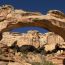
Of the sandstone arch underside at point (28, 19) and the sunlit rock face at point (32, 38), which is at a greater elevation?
the sandstone arch underside at point (28, 19)

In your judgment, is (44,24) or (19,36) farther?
(19,36)

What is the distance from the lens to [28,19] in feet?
82.8

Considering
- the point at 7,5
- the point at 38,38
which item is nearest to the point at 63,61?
the point at 7,5

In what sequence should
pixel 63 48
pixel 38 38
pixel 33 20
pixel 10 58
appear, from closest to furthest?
pixel 10 58, pixel 33 20, pixel 63 48, pixel 38 38

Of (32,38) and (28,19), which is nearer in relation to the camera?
(28,19)

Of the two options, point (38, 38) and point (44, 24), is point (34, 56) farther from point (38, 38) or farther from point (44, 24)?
point (38, 38)

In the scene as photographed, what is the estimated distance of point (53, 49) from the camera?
30500 millimetres

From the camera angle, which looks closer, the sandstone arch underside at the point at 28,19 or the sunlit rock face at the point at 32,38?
the sandstone arch underside at the point at 28,19

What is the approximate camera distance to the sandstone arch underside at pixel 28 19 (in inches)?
989

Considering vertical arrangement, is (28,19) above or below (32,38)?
above

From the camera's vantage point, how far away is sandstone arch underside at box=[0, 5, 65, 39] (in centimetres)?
2512

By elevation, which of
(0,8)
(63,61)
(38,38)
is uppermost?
(0,8)

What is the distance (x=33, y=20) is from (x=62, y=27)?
3074 millimetres

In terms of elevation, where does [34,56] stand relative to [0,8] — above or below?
below
